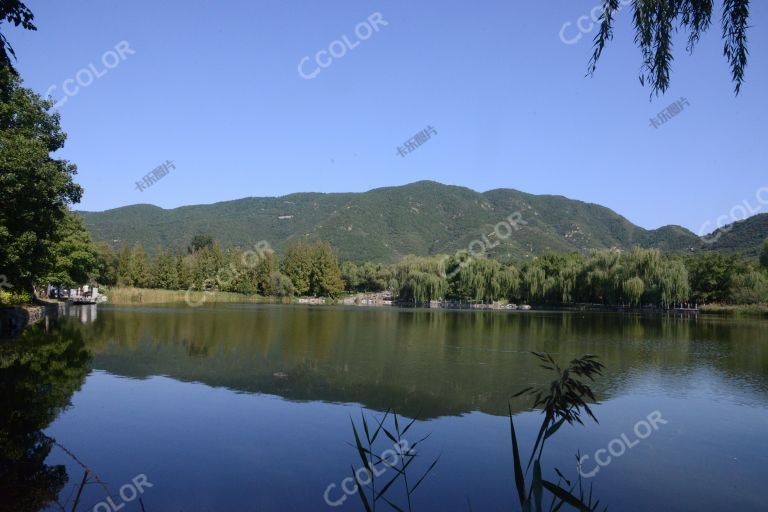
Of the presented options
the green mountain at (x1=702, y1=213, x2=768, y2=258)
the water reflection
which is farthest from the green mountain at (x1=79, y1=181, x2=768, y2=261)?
the water reflection

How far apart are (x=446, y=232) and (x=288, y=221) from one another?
40040mm

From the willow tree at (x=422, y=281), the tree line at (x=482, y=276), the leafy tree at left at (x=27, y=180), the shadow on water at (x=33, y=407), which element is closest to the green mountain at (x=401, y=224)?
the tree line at (x=482, y=276)

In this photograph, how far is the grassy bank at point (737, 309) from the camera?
48.4m

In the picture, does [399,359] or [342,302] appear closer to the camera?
[399,359]

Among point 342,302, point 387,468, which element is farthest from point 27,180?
point 342,302

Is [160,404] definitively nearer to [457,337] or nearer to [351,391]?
[351,391]

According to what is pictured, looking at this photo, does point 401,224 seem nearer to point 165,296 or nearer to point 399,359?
point 165,296

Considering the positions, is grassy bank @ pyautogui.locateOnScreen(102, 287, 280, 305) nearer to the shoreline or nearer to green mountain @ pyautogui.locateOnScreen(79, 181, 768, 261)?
the shoreline

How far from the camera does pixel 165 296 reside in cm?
5484

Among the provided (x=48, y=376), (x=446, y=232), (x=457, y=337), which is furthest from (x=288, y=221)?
(x=48, y=376)

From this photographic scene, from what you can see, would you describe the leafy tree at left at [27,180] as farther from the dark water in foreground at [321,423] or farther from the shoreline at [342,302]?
the shoreline at [342,302]

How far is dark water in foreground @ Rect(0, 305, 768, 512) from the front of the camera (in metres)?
5.85

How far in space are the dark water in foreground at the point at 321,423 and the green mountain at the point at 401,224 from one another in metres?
89.2

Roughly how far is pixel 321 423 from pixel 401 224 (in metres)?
129
